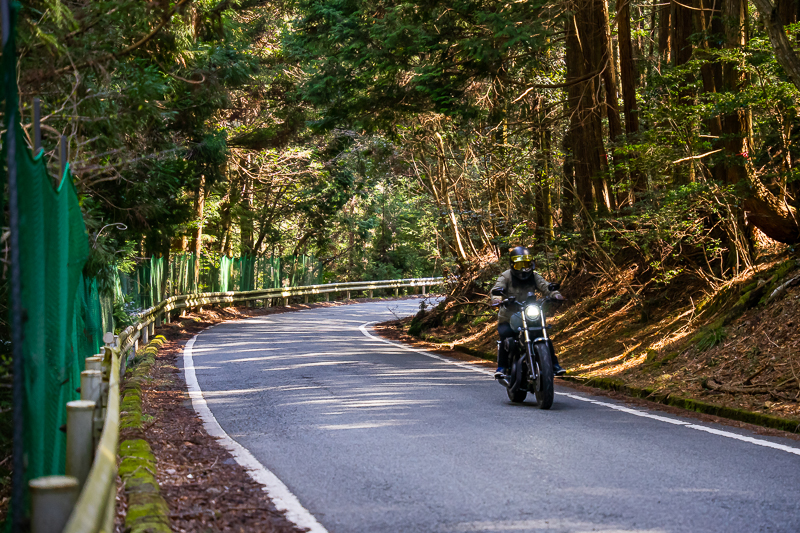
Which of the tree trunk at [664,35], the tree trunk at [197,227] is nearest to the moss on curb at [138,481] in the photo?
the tree trunk at [664,35]

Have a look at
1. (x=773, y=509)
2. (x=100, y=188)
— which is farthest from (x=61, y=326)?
(x=100, y=188)

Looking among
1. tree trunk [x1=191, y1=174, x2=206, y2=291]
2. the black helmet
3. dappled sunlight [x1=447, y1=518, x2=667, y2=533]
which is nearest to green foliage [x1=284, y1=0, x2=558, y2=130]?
the black helmet

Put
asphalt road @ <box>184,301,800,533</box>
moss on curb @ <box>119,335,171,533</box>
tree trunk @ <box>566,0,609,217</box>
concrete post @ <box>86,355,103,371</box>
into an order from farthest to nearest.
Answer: tree trunk @ <box>566,0,609,217</box>, concrete post @ <box>86,355,103,371</box>, asphalt road @ <box>184,301,800,533</box>, moss on curb @ <box>119,335,171,533</box>

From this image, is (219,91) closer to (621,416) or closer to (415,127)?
(415,127)

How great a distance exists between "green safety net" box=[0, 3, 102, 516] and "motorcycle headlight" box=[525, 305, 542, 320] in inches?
215

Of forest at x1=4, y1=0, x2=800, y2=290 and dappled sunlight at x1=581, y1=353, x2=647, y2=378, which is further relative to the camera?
dappled sunlight at x1=581, y1=353, x2=647, y2=378

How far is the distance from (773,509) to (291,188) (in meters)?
34.6

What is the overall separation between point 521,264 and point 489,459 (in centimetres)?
401

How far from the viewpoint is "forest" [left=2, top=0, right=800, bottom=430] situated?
1023cm

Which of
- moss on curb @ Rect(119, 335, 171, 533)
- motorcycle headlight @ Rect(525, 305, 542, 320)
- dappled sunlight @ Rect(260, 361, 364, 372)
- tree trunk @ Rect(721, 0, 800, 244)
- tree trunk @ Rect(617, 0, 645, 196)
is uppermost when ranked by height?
tree trunk @ Rect(617, 0, 645, 196)

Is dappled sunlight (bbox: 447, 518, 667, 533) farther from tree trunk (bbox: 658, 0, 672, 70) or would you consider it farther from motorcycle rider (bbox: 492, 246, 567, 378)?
tree trunk (bbox: 658, 0, 672, 70)

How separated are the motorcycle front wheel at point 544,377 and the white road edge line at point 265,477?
3647 mm

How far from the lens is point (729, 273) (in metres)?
14.3

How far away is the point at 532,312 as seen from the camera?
9945 millimetres
